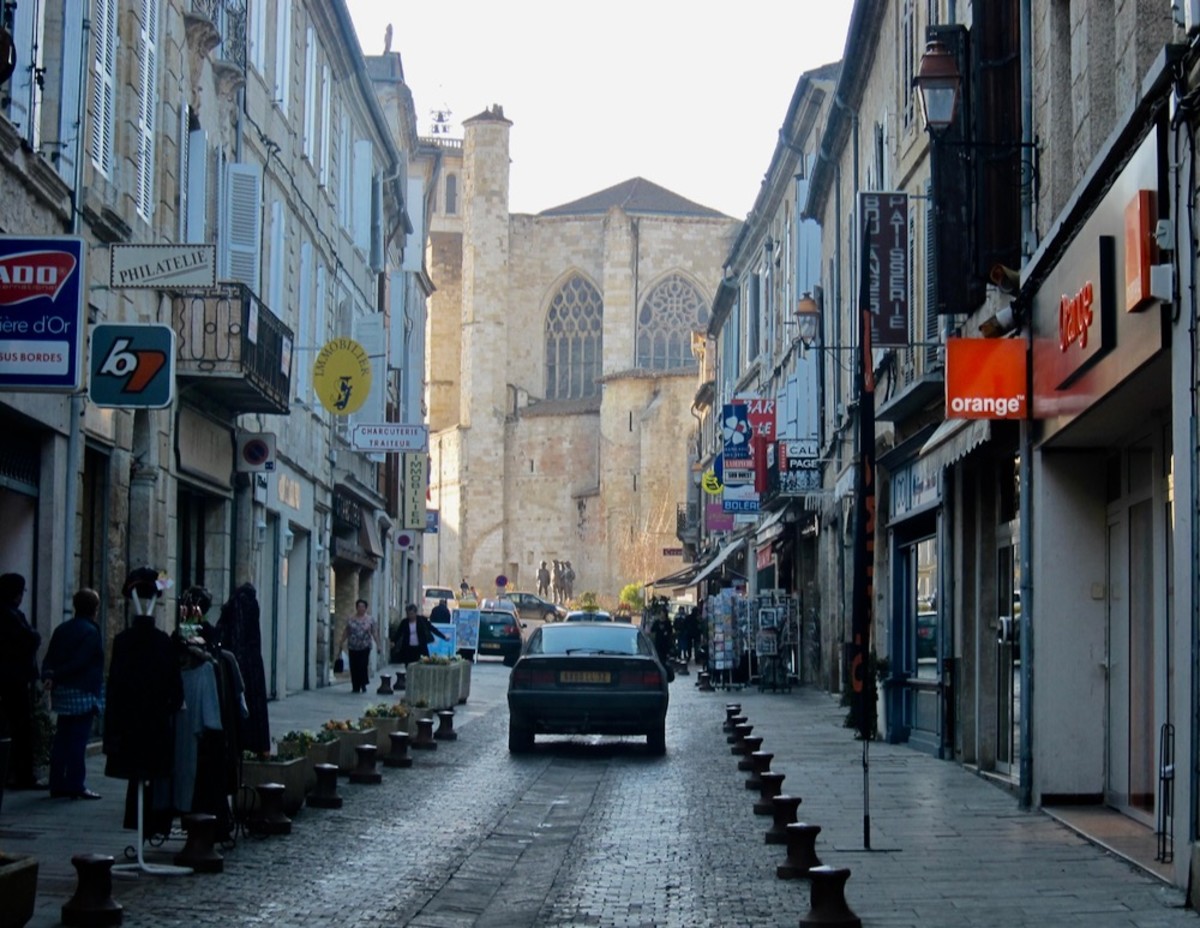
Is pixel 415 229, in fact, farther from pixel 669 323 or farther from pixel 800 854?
pixel 669 323

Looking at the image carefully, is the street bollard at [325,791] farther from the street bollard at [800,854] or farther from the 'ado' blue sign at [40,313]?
the street bollard at [800,854]

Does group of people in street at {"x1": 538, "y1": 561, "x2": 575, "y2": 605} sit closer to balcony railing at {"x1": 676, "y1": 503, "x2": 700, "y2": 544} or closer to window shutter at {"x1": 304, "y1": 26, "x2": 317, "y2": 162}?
balcony railing at {"x1": 676, "y1": 503, "x2": 700, "y2": 544}

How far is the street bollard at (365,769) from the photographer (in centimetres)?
1592

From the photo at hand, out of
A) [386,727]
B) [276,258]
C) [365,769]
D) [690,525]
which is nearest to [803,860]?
[365,769]

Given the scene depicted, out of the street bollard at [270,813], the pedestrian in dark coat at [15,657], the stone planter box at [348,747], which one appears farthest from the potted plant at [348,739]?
the street bollard at [270,813]

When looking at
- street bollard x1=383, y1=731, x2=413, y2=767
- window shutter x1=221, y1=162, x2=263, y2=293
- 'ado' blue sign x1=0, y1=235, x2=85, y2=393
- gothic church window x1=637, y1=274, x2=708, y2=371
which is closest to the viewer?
'ado' blue sign x1=0, y1=235, x2=85, y2=393

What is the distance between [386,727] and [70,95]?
669 centimetres

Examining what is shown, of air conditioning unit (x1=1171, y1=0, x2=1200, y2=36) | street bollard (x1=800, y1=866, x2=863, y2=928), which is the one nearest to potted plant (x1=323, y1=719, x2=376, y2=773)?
street bollard (x1=800, y1=866, x2=863, y2=928)

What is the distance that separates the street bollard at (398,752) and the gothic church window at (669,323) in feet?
232

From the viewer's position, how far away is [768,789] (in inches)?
541

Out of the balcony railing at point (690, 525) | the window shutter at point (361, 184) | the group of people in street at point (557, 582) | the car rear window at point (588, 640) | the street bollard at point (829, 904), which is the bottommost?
the street bollard at point (829, 904)

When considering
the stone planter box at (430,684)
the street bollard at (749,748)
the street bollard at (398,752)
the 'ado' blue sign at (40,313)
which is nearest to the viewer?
the 'ado' blue sign at (40,313)

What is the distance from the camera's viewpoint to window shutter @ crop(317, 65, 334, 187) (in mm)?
30975

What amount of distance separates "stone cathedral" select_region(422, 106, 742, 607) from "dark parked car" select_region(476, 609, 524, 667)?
36521mm
